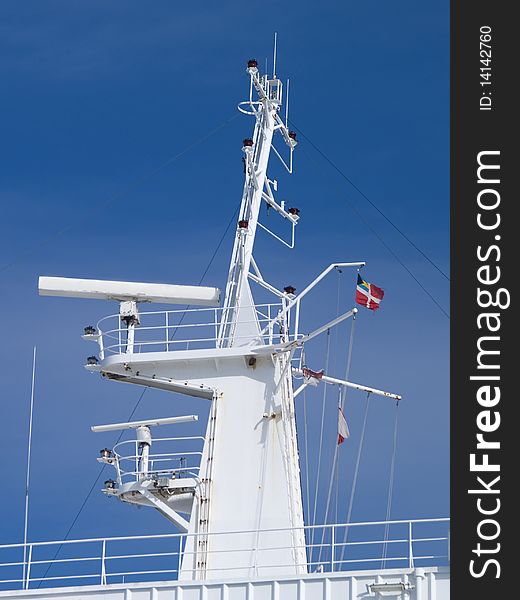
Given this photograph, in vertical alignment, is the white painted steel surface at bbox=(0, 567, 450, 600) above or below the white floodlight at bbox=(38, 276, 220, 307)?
below

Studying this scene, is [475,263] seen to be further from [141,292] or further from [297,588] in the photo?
[141,292]

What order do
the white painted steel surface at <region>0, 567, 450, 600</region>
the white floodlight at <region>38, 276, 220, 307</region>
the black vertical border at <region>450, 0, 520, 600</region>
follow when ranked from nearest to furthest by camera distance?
the black vertical border at <region>450, 0, 520, 600</region>, the white painted steel surface at <region>0, 567, 450, 600</region>, the white floodlight at <region>38, 276, 220, 307</region>

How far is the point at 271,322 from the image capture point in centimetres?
3428

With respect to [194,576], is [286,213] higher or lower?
higher

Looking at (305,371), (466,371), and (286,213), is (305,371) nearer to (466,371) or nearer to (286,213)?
(286,213)

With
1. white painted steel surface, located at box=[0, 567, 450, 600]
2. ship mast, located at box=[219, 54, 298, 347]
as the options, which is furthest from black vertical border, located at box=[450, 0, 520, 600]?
ship mast, located at box=[219, 54, 298, 347]

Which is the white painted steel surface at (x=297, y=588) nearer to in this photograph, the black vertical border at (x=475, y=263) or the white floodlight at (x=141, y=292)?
the black vertical border at (x=475, y=263)

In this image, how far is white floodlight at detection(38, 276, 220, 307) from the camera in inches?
1380

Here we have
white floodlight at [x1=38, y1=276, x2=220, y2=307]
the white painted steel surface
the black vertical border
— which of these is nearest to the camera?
the black vertical border

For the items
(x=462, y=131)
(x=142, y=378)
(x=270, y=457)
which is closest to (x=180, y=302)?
(x=142, y=378)

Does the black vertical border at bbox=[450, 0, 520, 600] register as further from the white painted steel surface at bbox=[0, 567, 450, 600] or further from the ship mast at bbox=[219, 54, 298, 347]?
the ship mast at bbox=[219, 54, 298, 347]

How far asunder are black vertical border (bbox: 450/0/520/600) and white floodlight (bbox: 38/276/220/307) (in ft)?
34.5

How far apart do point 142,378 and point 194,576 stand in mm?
4764

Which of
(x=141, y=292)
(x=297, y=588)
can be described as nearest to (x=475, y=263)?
(x=297, y=588)
